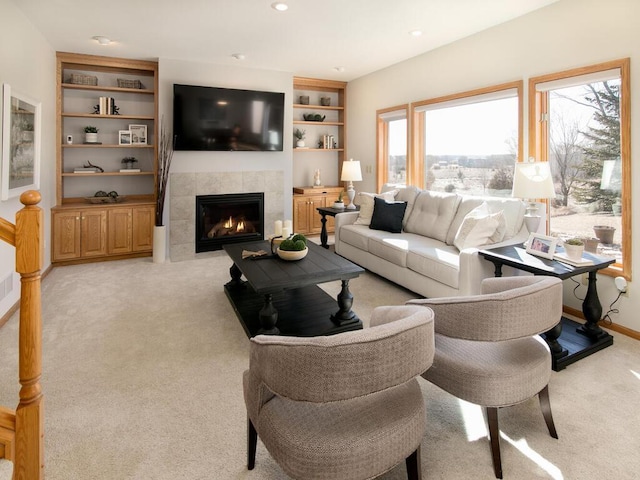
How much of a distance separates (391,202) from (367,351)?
3816mm

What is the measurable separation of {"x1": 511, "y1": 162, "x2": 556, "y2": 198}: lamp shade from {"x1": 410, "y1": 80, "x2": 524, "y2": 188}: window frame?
87 cm

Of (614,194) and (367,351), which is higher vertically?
(614,194)

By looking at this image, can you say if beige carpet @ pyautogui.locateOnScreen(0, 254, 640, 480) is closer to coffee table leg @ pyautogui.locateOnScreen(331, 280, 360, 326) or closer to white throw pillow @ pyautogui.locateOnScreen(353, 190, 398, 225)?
coffee table leg @ pyautogui.locateOnScreen(331, 280, 360, 326)

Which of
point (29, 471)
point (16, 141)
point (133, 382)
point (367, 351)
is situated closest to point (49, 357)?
point (133, 382)

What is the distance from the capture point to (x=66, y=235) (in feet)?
16.4

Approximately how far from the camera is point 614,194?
128 inches

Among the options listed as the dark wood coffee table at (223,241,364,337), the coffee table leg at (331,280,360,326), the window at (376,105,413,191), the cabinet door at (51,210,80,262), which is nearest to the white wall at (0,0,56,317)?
the cabinet door at (51,210,80,262)

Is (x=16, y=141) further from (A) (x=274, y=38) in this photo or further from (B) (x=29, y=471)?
(B) (x=29, y=471)

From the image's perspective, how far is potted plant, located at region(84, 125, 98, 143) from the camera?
5.29 meters

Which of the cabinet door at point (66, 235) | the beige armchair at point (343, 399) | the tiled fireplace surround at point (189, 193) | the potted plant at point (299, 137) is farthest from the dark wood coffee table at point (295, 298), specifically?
the potted plant at point (299, 137)

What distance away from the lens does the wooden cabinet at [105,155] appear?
5070 mm

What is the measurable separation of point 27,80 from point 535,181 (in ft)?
15.3

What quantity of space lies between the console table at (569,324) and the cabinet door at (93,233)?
14.9ft

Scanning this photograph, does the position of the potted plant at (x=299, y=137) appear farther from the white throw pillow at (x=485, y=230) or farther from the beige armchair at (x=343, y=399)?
the beige armchair at (x=343, y=399)
